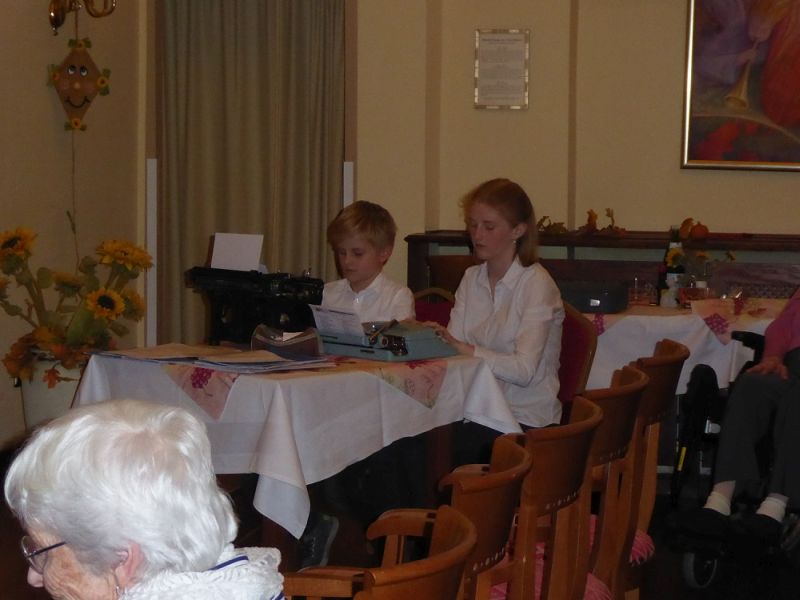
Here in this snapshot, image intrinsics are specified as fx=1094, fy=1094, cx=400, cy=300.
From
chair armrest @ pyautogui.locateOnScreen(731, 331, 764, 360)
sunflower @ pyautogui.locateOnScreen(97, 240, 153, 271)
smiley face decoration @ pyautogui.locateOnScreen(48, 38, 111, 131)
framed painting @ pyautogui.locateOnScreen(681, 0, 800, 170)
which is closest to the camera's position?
sunflower @ pyautogui.locateOnScreen(97, 240, 153, 271)

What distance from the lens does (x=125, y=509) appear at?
3.68 feet

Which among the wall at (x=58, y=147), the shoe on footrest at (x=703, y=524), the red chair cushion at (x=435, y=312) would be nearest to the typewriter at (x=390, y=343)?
the red chair cushion at (x=435, y=312)

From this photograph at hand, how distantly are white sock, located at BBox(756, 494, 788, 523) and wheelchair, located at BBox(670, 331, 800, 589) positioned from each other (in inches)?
2.4

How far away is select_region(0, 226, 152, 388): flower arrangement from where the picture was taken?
3688 millimetres

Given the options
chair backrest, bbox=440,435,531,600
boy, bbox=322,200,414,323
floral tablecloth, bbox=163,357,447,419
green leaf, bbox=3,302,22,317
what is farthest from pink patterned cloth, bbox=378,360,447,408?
green leaf, bbox=3,302,22,317

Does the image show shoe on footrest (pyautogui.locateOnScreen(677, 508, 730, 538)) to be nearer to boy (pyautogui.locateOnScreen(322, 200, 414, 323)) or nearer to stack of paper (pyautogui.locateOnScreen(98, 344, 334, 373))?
boy (pyautogui.locateOnScreen(322, 200, 414, 323))

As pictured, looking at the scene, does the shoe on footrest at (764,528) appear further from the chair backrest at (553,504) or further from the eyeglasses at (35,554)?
the eyeglasses at (35,554)

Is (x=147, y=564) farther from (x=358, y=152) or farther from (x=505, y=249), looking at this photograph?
(x=358, y=152)

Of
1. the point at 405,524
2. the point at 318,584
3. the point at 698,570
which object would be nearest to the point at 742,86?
the point at 698,570

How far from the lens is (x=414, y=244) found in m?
5.49

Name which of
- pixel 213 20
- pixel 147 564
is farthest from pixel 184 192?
pixel 147 564

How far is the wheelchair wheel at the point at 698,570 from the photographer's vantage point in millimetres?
3438

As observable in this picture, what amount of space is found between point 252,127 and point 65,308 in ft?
5.26

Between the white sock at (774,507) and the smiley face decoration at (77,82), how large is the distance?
10.1 ft
